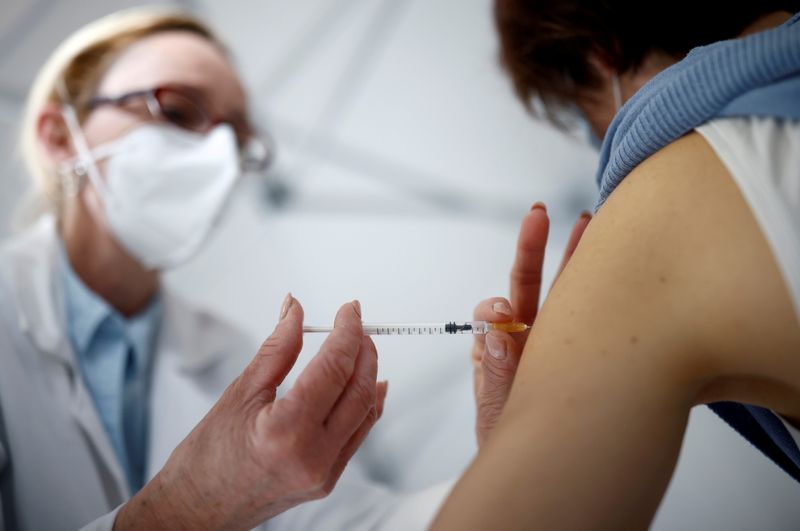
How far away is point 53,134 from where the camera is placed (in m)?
1.26

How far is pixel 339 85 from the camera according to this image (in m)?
1.65

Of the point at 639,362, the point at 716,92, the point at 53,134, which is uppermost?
the point at 716,92

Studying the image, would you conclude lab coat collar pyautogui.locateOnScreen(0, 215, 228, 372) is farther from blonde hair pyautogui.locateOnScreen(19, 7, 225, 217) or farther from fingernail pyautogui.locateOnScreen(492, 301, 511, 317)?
fingernail pyautogui.locateOnScreen(492, 301, 511, 317)

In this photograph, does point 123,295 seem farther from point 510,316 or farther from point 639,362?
point 639,362

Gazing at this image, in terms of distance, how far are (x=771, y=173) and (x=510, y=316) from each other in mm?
347

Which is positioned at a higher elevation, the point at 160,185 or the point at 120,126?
the point at 120,126

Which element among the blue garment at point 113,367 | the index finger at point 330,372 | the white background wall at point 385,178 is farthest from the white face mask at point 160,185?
the index finger at point 330,372

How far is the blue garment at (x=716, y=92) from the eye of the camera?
418 mm

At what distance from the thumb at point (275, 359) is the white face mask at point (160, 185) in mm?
720

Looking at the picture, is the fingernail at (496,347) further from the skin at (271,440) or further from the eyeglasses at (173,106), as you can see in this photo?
the eyeglasses at (173,106)

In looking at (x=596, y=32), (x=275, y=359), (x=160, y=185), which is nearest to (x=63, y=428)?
(x=160, y=185)

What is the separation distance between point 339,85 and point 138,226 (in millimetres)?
749

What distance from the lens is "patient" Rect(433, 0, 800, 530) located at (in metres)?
0.39

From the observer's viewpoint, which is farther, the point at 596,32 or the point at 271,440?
the point at 596,32
